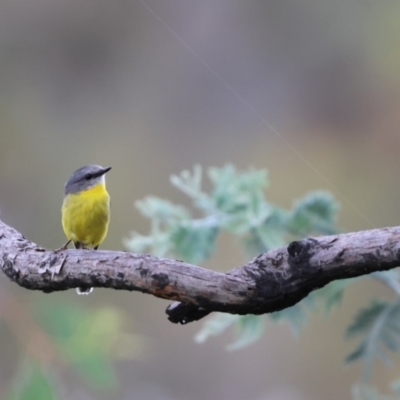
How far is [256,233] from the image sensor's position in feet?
4.19

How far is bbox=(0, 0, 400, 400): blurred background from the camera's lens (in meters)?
1.62

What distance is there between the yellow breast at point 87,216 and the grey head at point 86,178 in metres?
0.02

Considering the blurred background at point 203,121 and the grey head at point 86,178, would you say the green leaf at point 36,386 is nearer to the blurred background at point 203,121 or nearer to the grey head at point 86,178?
the grey head at point 86,178

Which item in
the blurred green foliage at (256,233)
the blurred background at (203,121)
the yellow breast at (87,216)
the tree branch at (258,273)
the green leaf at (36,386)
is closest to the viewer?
the tree branch at (258,273)

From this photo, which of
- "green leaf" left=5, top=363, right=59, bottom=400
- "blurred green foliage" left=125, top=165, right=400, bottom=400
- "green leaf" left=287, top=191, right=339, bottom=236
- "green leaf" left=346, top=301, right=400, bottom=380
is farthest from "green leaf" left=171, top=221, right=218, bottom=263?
"green leaf" left=5, top=363, right=59, bottom=400

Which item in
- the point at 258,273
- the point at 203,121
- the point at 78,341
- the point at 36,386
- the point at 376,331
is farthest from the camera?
the point at 203,121

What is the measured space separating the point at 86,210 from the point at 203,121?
0.84 meters

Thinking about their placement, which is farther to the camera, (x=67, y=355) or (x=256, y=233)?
(x=256, y=233)

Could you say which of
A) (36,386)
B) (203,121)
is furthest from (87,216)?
(203,121)

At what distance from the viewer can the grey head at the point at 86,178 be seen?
3.77ft

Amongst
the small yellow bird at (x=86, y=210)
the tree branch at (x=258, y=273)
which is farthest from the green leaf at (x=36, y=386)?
the small yellow bird at (x=86, y=210)

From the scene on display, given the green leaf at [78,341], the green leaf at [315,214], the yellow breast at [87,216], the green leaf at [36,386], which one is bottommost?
the green leaf at [36,386]

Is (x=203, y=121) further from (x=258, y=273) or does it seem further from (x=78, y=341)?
(x=258, y=273)

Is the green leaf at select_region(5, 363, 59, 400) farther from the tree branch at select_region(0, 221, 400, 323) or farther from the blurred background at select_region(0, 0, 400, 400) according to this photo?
the blurred background at select_region(0, 0, 400, 400)
